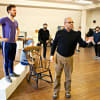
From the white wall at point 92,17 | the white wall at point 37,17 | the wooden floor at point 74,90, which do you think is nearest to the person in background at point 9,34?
the wooden floor at point 74,90

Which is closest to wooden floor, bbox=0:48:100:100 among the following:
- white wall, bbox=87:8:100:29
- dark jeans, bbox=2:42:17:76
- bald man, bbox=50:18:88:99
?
bald man, bbox=50:18:88:99

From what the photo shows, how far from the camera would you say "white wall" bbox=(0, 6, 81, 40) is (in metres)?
8.23

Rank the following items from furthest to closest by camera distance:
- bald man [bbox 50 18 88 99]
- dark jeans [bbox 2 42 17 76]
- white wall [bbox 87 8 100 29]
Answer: white wall [bbox 87 8 100 29] < dark jeans [bbox 2 42 17 76] < bald man [bbox 50 18 88 99]

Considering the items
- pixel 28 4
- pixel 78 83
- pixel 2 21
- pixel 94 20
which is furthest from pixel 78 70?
pixel 94 20

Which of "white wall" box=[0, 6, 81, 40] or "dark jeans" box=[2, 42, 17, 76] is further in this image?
"white wall" box=[0, 6, 81, 40]

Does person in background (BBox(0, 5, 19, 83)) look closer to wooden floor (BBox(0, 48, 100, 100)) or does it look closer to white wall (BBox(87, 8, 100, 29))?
wooden floor (BBox(0, 48, 100, 100))

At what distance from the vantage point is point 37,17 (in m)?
8.66

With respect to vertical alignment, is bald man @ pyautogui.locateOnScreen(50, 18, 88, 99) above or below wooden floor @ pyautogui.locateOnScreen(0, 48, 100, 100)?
above

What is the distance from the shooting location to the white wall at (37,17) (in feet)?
27.0

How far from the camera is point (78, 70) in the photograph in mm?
3975

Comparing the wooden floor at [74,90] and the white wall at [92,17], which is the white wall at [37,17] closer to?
the white wall at [92,17]

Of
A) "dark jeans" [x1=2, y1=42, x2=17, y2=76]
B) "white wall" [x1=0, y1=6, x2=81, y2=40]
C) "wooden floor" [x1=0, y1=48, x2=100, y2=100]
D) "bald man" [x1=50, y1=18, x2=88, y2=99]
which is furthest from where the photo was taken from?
"white wall" [x1=0, y1=6, x2=81, y2=40]

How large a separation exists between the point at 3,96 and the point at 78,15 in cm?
875

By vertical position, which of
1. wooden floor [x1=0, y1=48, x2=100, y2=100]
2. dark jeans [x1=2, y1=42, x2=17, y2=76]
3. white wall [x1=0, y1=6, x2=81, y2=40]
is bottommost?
wooden floor [x1=0, y1=48, x2=100, y2=100]
